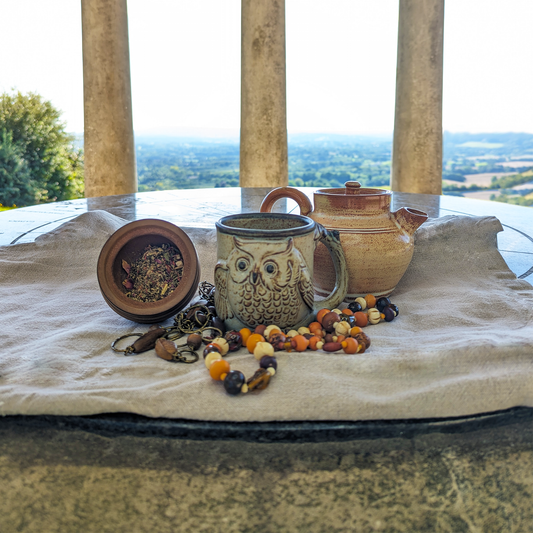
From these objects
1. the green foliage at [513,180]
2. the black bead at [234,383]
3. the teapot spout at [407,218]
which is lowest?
the black bead at [234,383]

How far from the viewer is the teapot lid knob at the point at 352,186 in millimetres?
1283

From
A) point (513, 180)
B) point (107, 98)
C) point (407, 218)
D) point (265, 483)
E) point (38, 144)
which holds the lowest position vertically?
point (265, 483)

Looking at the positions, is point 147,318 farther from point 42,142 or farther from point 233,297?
point 42,142

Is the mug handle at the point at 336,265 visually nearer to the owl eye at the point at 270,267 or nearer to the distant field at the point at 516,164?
the owl eye at the point at 270,267

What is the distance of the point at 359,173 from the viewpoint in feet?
34.4

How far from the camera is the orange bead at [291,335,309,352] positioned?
0.90m

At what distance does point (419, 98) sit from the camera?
Result: 18.6ft

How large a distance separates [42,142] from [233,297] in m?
17.1

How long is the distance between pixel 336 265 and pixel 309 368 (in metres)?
0.37

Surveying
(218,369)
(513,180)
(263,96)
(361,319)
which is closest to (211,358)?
(218,369)

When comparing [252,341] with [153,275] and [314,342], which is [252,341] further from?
[153,275]

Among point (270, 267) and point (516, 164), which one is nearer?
point (270, 267)

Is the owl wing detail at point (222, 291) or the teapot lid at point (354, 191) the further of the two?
the teapot lid at point (354, 191)

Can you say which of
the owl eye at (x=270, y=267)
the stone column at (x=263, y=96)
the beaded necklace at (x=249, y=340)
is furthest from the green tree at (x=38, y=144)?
the owl eye at (x=270, y=267)
